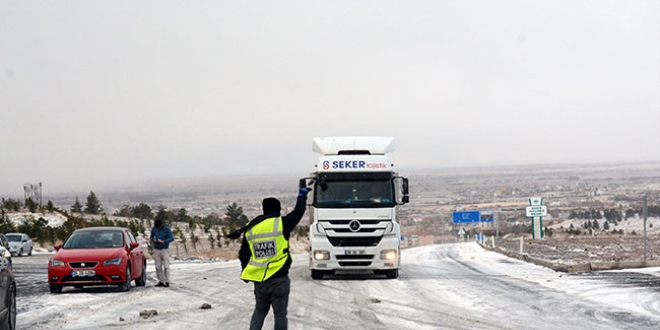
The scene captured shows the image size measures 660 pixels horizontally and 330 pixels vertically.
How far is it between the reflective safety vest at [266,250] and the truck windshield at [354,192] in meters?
13.4

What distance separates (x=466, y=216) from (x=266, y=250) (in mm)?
64262

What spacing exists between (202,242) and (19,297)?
1763 inches

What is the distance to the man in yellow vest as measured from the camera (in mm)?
10656

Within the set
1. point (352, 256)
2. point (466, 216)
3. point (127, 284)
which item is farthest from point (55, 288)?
point (466, 216)

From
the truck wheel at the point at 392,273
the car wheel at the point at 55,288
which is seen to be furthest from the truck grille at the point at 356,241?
the car wheel at the point at 55,288

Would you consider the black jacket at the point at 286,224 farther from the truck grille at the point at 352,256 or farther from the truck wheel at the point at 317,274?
the truck wheel at the point at 317,274

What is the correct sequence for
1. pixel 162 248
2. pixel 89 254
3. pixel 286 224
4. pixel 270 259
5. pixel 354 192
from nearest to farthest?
1. pixel 270 259
2. pixel 286 224
3. pixel 89 254
4. pixel 162 248
5. pixel 354 192

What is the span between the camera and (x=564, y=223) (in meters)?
114

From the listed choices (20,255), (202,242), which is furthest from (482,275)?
(202,242)

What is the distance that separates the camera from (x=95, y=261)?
20.9 m

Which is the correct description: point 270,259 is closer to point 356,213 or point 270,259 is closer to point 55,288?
point 55,288

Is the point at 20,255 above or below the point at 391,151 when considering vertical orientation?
below

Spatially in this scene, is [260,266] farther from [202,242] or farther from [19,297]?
[202,242]

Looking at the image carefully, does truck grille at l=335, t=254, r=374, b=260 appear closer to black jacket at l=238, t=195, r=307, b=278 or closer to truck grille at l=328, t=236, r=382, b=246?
truck grille at l=328, t=236, r=382, b=246
